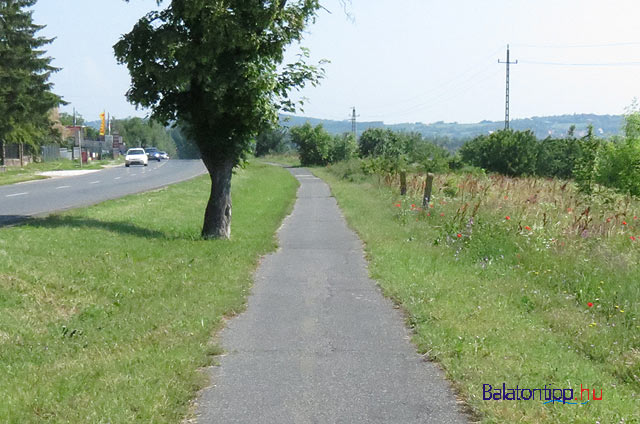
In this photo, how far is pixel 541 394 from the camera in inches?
230

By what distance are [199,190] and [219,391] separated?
2875cm

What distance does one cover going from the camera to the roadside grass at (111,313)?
18.8ft

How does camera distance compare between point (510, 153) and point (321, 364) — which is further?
point (510, 153)

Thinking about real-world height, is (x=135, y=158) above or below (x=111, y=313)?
above

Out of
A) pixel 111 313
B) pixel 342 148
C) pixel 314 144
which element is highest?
pixel 314 144

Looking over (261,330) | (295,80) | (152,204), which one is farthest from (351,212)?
(261,330)

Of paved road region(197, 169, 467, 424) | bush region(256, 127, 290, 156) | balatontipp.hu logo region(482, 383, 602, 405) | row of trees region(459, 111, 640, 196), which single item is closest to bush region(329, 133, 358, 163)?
row of trees region(459, 111, 640, 196)

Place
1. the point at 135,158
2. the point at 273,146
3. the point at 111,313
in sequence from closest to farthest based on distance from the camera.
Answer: the point at 111,313 → the point at 135,158 → the point at 273,146

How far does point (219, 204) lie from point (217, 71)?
124 inches

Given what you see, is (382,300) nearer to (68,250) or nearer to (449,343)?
(449,343)

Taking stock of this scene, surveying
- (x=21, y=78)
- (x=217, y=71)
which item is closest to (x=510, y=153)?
(x=21, y=78)

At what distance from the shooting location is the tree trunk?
662 inches

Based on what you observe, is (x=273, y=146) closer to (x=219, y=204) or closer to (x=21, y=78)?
(x=21, y=78)

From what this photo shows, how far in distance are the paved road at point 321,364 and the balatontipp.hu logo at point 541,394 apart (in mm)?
315
